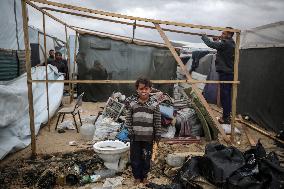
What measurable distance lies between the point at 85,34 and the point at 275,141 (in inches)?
336

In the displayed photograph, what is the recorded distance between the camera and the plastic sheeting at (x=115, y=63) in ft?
40.4

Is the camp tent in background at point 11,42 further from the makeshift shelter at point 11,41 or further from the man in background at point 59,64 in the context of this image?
the man in background at point 59,64

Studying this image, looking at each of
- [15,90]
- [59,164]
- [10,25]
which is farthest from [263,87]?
[10,25]

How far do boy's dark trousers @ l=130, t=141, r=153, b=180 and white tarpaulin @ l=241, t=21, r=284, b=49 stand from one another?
5.46 meters

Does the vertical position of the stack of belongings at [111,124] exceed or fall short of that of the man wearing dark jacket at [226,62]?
it falls short

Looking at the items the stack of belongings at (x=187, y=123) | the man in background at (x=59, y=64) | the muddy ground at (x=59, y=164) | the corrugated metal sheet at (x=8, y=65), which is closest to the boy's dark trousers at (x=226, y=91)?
the stack of belongings at (x=187, y=123)

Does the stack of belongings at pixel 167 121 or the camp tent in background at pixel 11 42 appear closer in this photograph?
the stack of belongings at pixel 167 121

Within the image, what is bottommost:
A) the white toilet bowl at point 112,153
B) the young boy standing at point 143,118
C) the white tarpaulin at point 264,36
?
the white toilet bowl at point 112,153

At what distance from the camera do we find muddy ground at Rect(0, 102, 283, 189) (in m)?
4.54

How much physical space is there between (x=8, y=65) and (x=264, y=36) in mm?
7783

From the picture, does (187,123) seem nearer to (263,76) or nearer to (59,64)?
(263,76)

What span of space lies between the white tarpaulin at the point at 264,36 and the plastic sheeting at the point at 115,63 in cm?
415

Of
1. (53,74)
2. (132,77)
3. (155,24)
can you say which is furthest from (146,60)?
(155,24)

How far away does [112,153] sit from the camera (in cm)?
489
